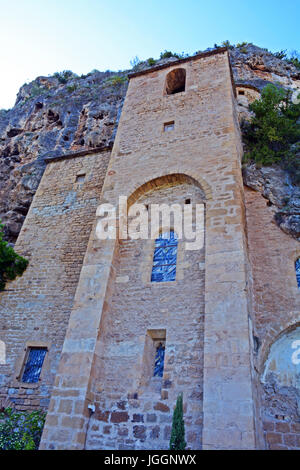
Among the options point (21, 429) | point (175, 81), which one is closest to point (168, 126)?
point (175, 81)

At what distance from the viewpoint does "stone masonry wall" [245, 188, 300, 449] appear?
20.7 feet

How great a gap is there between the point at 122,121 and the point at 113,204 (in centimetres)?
358

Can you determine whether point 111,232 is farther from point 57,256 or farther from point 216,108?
point 216,108

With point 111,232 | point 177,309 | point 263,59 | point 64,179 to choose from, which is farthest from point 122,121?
point 263,59

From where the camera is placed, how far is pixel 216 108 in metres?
9.67

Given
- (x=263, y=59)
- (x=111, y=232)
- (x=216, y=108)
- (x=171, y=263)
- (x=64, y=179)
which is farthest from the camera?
(x=263, y=59)

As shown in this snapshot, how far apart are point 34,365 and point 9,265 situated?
3.14 meters

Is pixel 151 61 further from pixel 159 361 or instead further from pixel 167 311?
pixel 159 361

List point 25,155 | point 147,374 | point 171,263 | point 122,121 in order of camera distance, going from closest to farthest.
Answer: point 147,374, point 171,263, point 122,121, point 25,155

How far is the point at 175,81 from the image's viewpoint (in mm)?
12062

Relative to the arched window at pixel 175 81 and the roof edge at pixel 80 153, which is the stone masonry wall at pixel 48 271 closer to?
the roof edge at pixel 80 153

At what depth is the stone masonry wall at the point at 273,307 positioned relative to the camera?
20.7 feet

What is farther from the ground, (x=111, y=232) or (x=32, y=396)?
(x=111, y=232)

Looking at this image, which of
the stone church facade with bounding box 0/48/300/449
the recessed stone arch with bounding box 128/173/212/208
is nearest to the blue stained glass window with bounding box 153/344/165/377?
the stone church facade with bounding box 0/48/300/449
